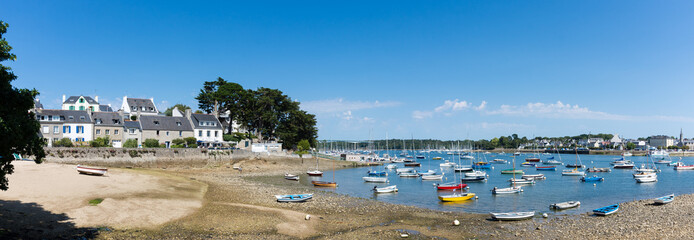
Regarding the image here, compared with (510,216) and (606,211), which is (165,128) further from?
(606,211)

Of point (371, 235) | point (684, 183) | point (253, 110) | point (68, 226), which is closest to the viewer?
point (68, 226)

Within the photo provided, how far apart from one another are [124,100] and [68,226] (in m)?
88.5

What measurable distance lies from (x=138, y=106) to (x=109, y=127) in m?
28.9

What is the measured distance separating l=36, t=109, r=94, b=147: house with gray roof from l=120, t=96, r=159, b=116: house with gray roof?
2717 centimetres

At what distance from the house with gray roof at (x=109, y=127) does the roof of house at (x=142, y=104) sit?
25.7 meters

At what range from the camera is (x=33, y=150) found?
1529 centimetres

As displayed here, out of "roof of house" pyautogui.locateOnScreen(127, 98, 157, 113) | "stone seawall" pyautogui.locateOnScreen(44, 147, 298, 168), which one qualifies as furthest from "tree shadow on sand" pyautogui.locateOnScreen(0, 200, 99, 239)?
"roof of house" pyautogui.locateOnScreen(127, 98, 157, 113)

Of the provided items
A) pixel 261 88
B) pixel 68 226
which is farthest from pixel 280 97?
pixel 68 226

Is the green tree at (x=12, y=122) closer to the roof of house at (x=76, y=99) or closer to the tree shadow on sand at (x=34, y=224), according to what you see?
the tree shadow on sand at (x=34, y=224)

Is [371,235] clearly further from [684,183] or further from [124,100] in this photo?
[124,100]

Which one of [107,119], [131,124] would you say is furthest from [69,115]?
[131,124]

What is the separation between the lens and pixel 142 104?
10212 centimetres

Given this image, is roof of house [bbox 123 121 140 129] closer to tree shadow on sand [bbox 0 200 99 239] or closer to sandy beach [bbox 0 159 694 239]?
sandy beach [bbox 0 159 694 239]

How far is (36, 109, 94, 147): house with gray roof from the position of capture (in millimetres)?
67562
